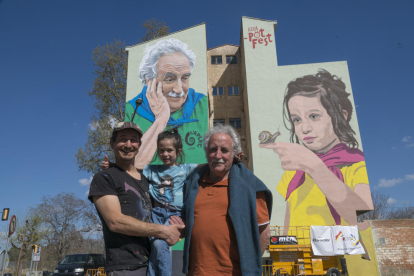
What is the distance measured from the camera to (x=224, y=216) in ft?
9.09

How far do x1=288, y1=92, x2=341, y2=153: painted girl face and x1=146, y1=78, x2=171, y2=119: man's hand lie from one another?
9733 mm

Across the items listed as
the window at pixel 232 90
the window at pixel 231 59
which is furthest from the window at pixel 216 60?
the window at pixel 232 90

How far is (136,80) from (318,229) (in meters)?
17.5

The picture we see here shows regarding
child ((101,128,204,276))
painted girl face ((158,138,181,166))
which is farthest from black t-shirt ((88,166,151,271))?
painted girl face ((158,138,181,166))

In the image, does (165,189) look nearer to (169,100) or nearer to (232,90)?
(169,100)

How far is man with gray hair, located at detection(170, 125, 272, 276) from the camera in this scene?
262cm

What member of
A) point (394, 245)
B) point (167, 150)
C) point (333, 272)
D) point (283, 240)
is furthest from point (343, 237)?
point (167, 150)

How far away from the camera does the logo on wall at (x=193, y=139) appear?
2153cm

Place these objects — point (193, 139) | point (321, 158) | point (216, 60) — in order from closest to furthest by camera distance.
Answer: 1. point (321, 158)
2. point (193, 139)
3. point (216, 60)

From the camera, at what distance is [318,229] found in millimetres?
15039

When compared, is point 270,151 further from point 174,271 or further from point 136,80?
point 136,80

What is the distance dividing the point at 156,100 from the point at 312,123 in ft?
40.0

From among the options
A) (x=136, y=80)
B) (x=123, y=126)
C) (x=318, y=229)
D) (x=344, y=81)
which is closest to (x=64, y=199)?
(x=136, y=80)

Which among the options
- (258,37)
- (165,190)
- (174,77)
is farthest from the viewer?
(258,37)
